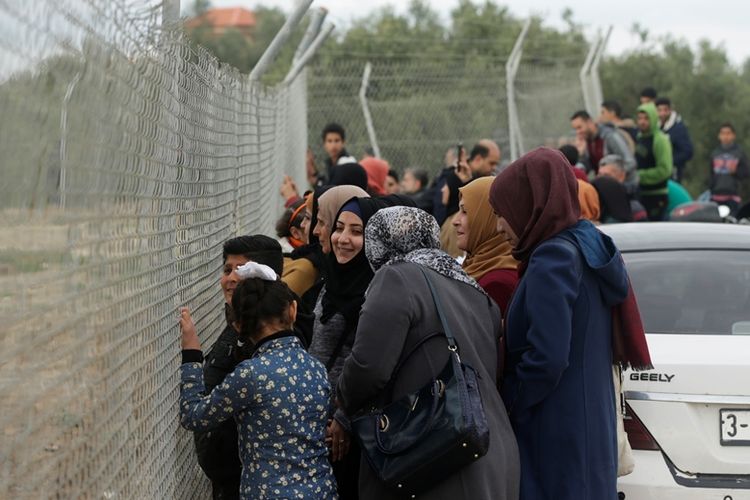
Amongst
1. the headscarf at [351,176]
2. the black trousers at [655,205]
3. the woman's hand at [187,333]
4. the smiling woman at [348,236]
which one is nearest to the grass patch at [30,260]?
the woman's hand at [187,333]

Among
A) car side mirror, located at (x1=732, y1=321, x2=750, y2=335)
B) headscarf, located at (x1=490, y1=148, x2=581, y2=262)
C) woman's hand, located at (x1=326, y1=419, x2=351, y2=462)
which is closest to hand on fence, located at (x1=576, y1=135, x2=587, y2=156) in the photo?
car side mirror, located at (x1=732, y1=321, x2=750, y2=335)

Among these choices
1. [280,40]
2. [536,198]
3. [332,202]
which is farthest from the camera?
[280,40]

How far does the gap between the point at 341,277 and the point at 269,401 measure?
3.49 feet

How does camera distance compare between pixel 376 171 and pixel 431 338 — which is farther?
pixel 376 171

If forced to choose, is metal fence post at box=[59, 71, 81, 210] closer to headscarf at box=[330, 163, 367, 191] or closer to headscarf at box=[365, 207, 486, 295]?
headscarf at box=[365, 207, 486, 295]

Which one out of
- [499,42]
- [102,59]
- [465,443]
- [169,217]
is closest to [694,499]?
[465,443]

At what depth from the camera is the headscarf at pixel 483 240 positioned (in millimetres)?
5242

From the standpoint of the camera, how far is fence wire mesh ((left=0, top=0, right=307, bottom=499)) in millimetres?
2254

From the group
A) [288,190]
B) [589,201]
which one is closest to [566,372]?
[589,201]

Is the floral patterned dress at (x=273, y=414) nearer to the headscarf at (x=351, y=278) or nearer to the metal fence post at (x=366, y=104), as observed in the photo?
the headscarf at (x=351, y=278)

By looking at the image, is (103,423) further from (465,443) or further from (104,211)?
(465,443)

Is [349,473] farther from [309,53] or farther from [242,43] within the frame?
[242,43]

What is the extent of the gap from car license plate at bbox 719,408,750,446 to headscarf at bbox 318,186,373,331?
1487 millimetres

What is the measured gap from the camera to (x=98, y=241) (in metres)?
2.98
